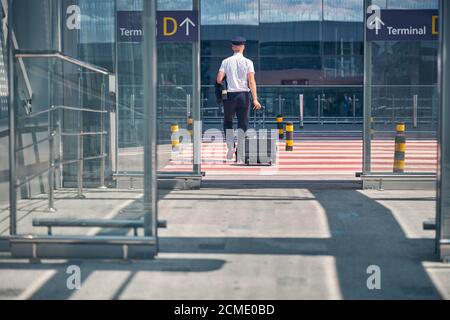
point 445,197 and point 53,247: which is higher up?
point 445,197

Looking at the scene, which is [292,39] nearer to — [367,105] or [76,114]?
[367,105]

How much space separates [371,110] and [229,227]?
154 inches

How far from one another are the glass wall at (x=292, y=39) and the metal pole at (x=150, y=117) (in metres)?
30.9

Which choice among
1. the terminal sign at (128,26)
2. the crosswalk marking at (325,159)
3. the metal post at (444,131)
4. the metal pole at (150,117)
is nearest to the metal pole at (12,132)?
the metal pole at (150,117)

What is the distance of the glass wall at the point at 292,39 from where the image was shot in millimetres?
38438

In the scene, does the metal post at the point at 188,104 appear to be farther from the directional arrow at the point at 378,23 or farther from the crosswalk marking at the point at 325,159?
the directional arrow at the point at 378,23

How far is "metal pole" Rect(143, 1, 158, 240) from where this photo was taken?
5328 mm

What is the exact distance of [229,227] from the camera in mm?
6516

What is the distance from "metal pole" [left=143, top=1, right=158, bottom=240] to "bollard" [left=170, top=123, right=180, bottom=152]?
5.40 meters

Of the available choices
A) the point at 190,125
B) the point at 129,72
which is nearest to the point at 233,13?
the point at 190,125

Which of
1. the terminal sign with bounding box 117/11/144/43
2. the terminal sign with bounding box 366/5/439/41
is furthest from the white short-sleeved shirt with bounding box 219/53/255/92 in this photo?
the terminal sign with bounding box 117/11/144/43

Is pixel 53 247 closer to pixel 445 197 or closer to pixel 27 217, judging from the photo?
pixel 27 217

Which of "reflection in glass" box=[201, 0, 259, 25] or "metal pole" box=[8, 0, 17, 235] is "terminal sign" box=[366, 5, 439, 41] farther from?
"reflection in glass" box=[201, 0, 259, 25]
